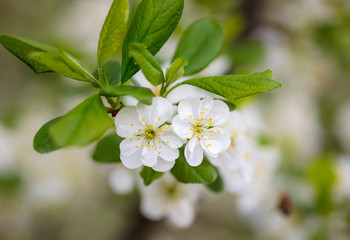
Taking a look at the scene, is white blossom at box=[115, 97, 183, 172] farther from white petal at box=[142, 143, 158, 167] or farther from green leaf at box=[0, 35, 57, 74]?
green leaf at box=[0, 35, 57, 74]

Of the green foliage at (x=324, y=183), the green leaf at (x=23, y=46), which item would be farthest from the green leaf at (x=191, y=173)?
the green foliage at (x=324, y=183)

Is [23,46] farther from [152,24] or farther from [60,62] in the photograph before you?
[152,24]

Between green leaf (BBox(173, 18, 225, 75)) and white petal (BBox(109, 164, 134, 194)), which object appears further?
white petal (BBox(109, 164, 134, 194))

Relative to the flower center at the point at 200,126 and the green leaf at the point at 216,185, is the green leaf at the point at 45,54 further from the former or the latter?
the green leaf at the point at 216,185

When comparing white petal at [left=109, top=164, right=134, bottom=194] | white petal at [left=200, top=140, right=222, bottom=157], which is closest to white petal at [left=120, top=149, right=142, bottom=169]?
white petal at [left=200, top=140, right=222, bottom=157]

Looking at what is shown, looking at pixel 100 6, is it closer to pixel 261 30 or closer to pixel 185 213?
pixel 261 30

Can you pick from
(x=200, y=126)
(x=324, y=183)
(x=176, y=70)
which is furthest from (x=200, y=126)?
(x=324, y=183)
